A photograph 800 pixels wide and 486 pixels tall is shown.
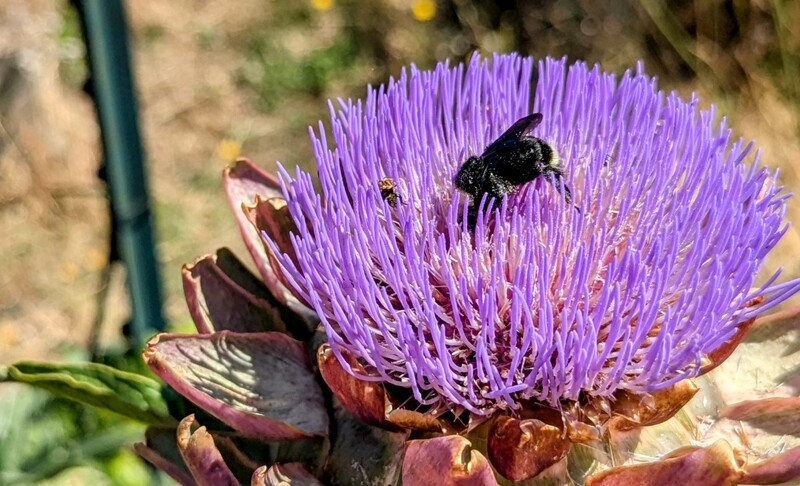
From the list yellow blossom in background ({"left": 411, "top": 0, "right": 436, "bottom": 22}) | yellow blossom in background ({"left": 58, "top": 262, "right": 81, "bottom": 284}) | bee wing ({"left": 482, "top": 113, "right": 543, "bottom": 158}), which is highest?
yellow blossom in background ({"left": 411, "top": 0, "right": 436, "bottom": 22})

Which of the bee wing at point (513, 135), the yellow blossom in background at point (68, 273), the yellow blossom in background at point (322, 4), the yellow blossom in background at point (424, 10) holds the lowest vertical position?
the yellow blossom in background at point (68, 273)

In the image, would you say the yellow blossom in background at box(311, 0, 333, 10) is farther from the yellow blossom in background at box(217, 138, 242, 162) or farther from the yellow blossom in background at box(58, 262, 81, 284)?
the yellow blossom in background at box(58, 262, 81, 284)

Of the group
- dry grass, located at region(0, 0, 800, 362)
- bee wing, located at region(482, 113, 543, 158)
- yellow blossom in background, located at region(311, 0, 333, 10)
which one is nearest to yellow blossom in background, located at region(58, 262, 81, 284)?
dry grass, located at region(0, 0, 800, 362)

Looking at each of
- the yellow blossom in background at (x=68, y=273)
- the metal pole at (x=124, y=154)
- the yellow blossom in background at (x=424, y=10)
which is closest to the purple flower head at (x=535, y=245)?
the metal pole at (x=124, y=154)

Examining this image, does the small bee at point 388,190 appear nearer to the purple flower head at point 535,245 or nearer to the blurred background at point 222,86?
the purple flower head at point 535,245

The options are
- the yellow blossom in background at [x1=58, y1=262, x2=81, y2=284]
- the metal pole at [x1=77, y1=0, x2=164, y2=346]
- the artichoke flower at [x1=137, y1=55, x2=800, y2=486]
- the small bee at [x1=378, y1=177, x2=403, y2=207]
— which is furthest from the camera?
the yellow blossom in background at [x1=58, y1=262, x2=81, y2=284]
